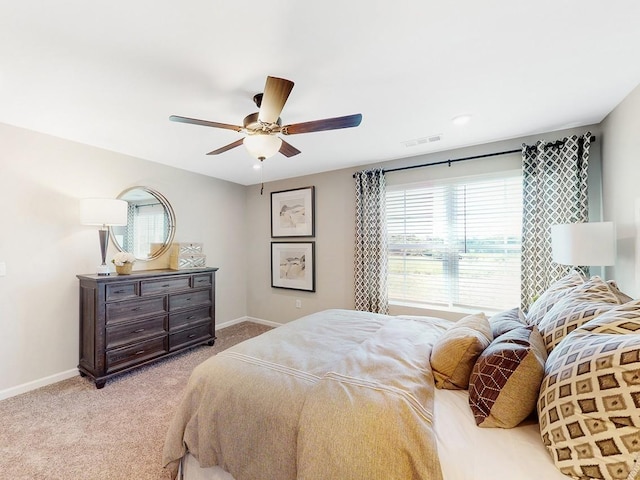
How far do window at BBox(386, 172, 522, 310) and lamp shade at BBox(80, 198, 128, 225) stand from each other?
3.18 m

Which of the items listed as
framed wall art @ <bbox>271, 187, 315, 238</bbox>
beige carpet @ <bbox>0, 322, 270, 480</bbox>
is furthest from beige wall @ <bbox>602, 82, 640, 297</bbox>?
beige carpet @ <bbox>0, 322, 270, 480</bbox>

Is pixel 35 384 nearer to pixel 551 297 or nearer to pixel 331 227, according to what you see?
pixel 331 227

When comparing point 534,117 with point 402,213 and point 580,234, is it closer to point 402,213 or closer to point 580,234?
point 580,234

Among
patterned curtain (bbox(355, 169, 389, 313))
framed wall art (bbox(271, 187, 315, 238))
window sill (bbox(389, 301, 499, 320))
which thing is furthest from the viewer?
framed wall art (bbox(271, 187, 315, 238))

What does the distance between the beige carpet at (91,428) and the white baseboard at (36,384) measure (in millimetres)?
69

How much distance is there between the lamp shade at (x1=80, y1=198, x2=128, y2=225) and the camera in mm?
2721

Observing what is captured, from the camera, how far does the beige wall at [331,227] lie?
9.86 ft

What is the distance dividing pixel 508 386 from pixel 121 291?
327cm

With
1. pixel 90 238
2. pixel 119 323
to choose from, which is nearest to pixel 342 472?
pixel 119 323

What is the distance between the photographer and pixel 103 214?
9.05 feet

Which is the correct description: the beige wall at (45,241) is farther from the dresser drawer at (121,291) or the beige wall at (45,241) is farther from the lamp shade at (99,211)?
→ the dresser drawer at (121,291)

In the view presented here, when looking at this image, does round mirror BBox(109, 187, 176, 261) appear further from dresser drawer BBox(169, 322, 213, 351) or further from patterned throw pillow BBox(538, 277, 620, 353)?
patterned throw pillow BBox(538, 277, 620, 353)

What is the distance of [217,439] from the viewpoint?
1.29 m

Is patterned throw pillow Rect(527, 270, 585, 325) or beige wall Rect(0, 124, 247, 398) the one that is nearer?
patterned throw pillow Rect(527, 270, 585, 325)
